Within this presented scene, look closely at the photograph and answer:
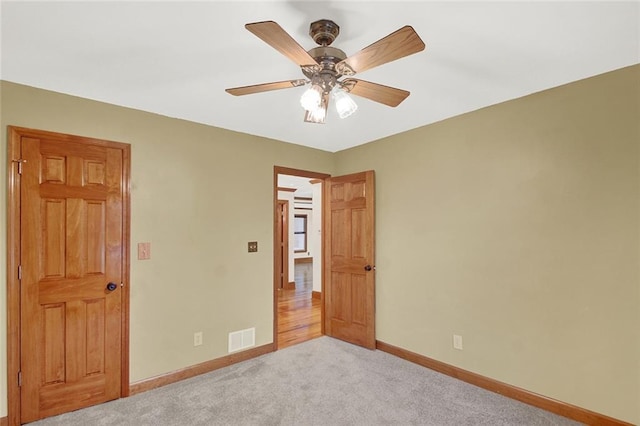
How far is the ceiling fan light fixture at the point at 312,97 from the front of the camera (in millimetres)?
1648

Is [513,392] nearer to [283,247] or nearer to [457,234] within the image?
[457,234]

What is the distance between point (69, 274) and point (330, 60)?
253cm

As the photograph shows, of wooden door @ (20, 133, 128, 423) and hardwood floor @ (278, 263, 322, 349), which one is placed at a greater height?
wooden door @ (20, 133, 128, 423)

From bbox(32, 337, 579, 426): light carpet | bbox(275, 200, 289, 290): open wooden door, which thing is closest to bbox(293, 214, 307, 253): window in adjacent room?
bbox(275, 200, 289, 290): open wooden door

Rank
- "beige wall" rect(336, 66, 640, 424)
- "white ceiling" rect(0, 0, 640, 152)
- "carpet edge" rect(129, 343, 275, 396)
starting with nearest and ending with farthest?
1. "white ceiling" rect(0, 0, 640, 152)
2. "beige wall" rect(336, 66, 640, 424)
3. "carpet edge" rect(129, 343, 275, 396)

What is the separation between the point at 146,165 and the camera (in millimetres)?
2816

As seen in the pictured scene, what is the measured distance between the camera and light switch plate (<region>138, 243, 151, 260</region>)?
275 centimetres

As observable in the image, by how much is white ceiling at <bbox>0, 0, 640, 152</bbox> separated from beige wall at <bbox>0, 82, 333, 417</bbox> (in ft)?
0.72

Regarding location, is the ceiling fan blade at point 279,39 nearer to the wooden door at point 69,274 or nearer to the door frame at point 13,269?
the wooden door at point 69,274

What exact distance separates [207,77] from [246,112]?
67 centimetres

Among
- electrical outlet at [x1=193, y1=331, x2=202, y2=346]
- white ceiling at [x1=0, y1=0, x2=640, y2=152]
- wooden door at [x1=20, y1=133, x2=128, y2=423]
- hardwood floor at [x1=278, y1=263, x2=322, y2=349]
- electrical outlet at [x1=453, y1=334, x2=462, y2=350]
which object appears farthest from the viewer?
hardwood floor at [x1=278, y1=263, x2=322, y2=349]

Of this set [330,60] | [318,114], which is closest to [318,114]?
[318,114]

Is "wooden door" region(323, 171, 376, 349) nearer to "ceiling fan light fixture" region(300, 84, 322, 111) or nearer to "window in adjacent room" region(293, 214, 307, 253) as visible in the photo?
"ceiling fan light fixture" region(300, 84, 322, 111)

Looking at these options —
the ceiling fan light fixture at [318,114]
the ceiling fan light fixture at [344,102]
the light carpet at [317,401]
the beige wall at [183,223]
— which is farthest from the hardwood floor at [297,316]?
the ceiling fan light fixture at [344,102]
